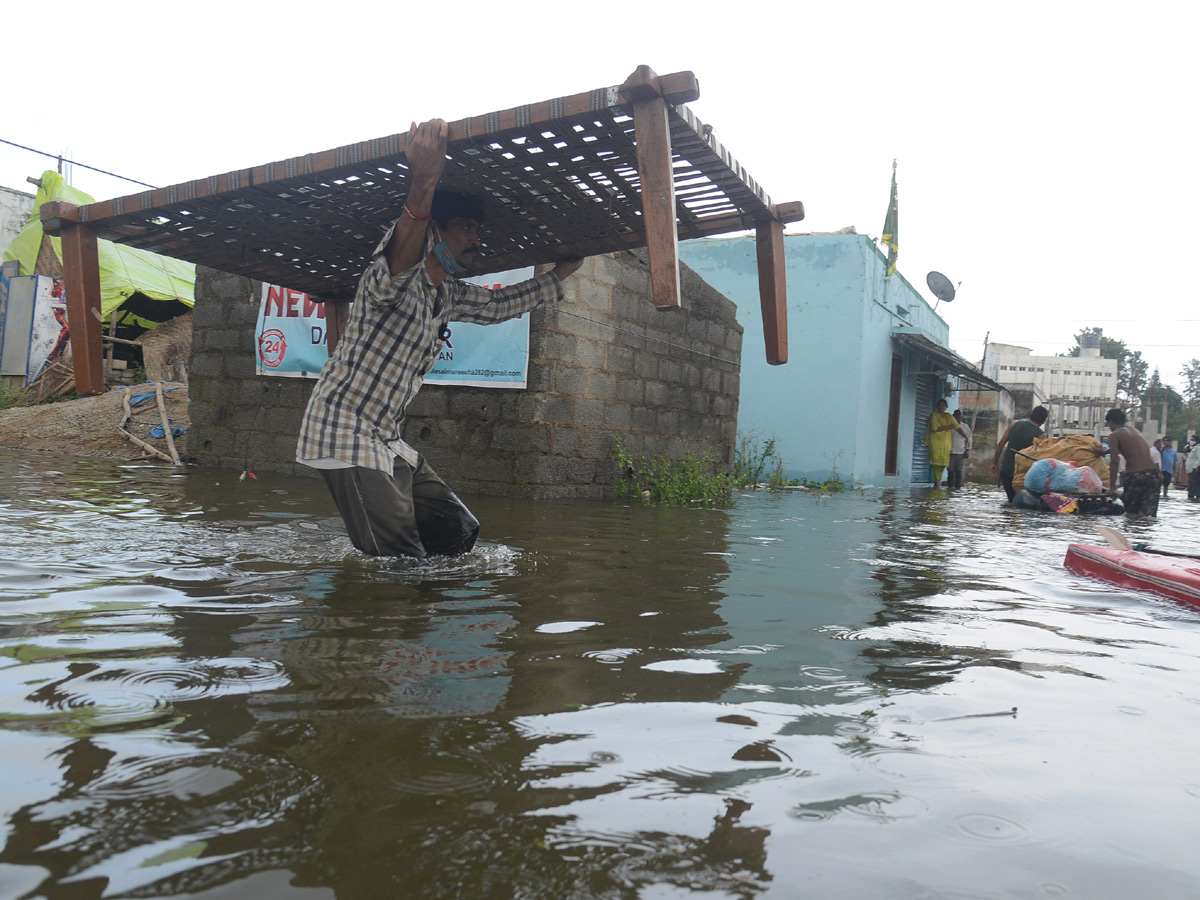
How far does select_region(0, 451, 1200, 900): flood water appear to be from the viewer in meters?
1.11

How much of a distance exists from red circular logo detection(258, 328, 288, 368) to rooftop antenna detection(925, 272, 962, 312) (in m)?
14.0

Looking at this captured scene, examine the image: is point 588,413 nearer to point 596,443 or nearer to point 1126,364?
point 596,443

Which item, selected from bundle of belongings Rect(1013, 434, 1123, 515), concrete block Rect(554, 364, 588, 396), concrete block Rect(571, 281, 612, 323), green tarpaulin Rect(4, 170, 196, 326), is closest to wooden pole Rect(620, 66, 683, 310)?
concrete block Rect(554, 364, 588, 396)

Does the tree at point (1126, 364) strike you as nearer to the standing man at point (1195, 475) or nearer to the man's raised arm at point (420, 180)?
the standing man at point (1195, 475)

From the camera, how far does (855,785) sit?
140cm

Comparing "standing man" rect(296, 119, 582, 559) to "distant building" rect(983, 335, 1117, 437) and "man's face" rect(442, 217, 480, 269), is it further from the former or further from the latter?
"distant building" rect(983, 335, 1117, 437)

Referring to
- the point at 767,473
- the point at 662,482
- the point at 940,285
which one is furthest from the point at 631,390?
the point at 940,285

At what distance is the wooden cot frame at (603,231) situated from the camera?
108 inches

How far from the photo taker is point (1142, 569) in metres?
3.81

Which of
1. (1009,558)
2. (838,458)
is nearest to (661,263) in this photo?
(1009,558)

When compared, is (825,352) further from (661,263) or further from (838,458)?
(661,263)

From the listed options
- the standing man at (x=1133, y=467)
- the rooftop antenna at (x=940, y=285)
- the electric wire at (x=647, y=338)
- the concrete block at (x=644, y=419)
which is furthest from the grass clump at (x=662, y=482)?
the rooftop antenna at (x=940, y=285)

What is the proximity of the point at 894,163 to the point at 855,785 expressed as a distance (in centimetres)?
1927

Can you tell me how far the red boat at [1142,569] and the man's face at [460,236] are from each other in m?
3.24
